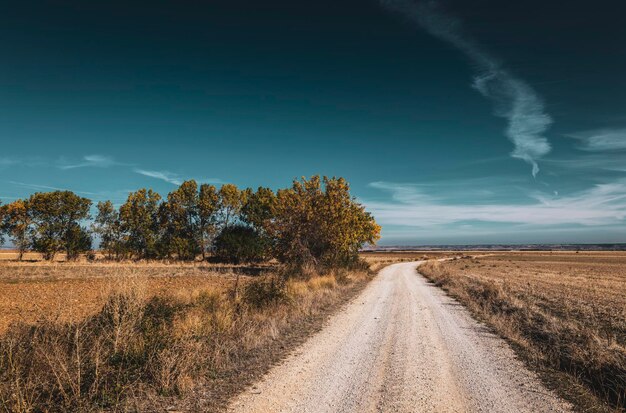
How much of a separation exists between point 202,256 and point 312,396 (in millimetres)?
61790

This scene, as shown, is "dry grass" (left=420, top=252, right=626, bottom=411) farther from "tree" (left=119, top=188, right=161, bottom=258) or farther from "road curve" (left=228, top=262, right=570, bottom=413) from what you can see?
"tree" (left=119, top=188, right=161, bottom=258)

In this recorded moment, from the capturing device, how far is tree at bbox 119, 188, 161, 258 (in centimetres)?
6231

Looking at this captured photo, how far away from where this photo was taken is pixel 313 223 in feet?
111

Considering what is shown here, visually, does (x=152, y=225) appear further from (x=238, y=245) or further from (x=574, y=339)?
(x=574, y=339)

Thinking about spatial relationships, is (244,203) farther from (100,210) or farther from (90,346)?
(90,346)

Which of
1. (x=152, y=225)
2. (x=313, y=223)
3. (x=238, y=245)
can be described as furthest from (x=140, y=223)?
(x=313, y=223)

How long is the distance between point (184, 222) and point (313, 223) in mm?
37020

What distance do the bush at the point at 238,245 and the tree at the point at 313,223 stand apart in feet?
85.1

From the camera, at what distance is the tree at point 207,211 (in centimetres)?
6128

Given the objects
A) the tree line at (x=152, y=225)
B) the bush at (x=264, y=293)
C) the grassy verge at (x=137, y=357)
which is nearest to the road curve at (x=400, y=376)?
the grassy verge at (x=137, y=357)

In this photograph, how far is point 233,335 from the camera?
10164 mm

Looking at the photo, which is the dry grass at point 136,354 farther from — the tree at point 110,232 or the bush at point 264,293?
the tree at point 110,232

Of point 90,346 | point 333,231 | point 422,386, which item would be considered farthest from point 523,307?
point 333,231

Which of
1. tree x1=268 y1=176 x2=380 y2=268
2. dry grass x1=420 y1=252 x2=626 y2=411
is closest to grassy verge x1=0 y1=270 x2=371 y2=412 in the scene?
dry grass x1=420 y1=252 x2=626 y2=411
